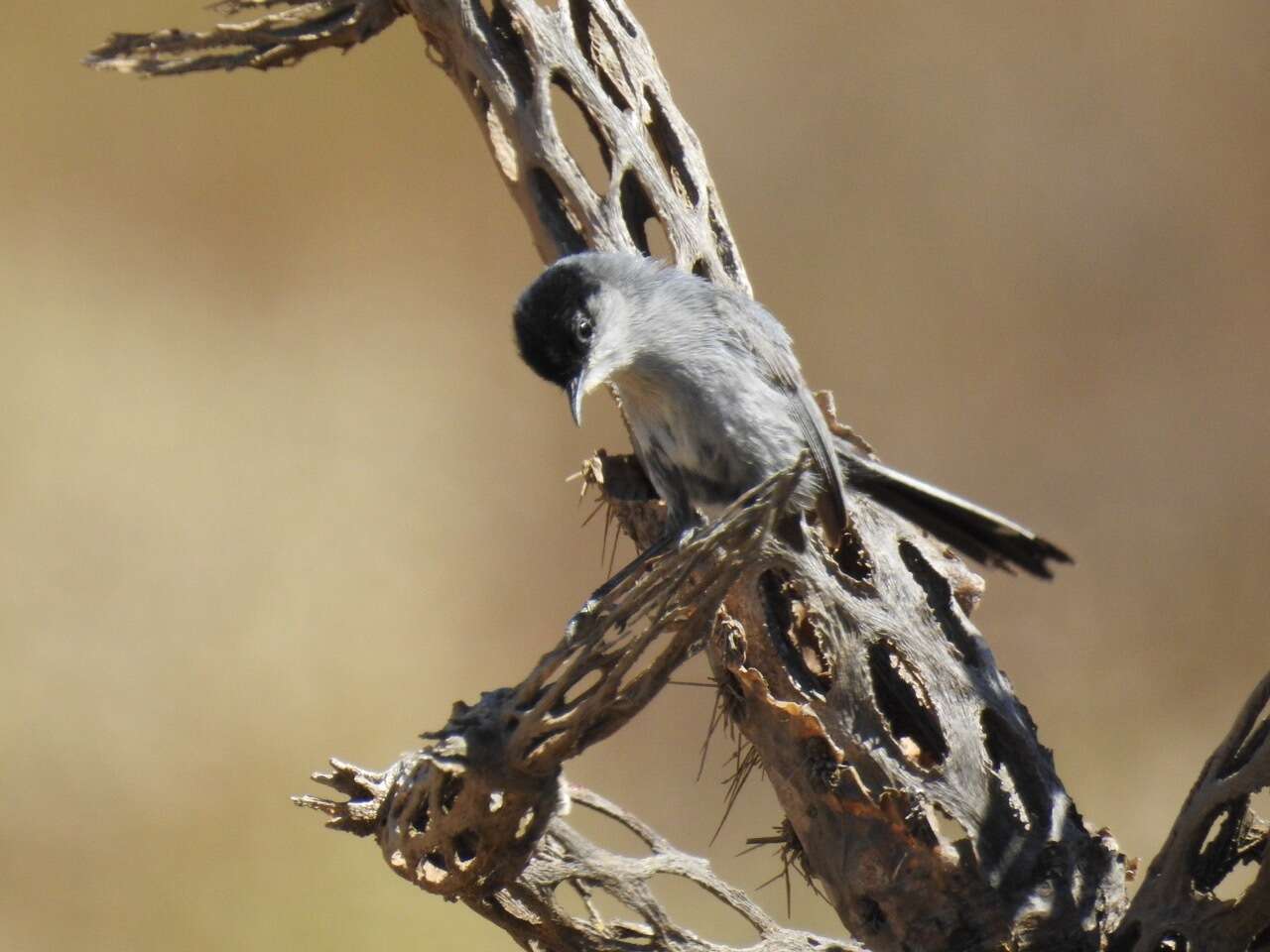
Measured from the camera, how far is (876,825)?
2.44 m

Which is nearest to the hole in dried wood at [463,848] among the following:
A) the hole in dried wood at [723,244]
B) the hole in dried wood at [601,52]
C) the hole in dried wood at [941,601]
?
the hole in dried wood at [941,601]

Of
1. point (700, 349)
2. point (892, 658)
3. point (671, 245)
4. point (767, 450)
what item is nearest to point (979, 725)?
point (892, 658)

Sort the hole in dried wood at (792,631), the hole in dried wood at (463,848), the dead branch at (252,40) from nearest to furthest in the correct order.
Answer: the hole in dried wood at (463,848) < the hole in dried wood at (792,631) < the dead branch at (252,40)

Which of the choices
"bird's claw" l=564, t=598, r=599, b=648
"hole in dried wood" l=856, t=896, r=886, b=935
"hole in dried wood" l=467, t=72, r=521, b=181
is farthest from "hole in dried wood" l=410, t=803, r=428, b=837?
"hole in dried wood" l=467, t=72, r=521, b=181

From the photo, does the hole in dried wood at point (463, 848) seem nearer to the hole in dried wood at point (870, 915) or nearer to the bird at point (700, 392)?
the bird at point (700, 392)

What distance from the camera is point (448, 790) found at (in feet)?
6.88

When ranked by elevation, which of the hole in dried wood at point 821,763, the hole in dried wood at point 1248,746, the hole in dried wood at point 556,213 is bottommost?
the hole in dried wood at point 821,763

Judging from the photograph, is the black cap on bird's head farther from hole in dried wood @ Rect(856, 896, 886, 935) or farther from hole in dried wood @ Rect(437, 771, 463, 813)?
hole in dried wood @ Rect(856, 896, 886, 935)

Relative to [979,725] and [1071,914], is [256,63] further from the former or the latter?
[1071,914]

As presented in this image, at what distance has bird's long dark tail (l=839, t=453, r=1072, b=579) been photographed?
246 centimetres

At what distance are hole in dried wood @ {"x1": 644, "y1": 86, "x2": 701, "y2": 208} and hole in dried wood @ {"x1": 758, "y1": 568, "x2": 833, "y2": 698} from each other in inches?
31.8

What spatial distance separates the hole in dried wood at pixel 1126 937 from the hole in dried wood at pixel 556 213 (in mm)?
1544

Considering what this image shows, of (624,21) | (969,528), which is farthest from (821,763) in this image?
(624,21)

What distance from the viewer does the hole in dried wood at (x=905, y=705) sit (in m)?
2.48
